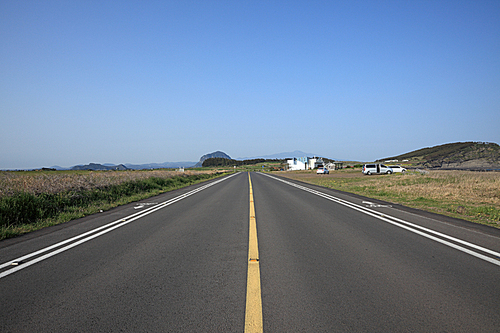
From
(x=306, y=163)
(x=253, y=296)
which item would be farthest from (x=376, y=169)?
(x=306, y=163)

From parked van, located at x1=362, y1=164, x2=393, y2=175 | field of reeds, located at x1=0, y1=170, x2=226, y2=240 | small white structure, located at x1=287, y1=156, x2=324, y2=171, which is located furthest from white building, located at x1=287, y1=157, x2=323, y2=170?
field of reeds, located at x1=0, y1=170, x2=226, y2=240

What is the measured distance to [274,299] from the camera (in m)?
3.39

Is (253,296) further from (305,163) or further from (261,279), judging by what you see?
(305,163)

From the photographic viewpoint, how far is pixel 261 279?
401 centimetres

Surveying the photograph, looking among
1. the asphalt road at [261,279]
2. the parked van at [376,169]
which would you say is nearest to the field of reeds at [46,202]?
the asphalt road at [261,279]

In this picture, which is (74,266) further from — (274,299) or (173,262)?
(274,299)

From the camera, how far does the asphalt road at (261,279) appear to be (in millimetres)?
2936

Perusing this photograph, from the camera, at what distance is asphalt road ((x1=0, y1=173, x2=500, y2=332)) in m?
2.94

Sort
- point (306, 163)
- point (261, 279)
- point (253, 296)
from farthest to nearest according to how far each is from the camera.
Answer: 1. point (306, 163)
2. point (261, 279)
3. point (253, 296)

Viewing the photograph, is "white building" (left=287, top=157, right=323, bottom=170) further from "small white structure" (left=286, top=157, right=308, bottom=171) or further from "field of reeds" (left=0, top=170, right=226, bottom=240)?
"field of reeds" (left=0, top=170, right=226, bottom=240)

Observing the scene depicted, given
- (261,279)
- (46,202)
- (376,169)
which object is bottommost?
(261,279)

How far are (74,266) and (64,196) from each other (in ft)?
28.9

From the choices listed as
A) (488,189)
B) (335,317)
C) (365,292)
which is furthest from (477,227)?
(488,189)

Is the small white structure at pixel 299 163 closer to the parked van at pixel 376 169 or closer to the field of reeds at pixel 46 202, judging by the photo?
the parked van at pixel 376 169
